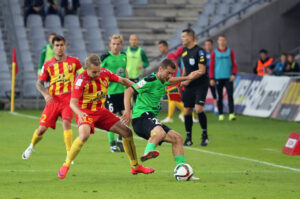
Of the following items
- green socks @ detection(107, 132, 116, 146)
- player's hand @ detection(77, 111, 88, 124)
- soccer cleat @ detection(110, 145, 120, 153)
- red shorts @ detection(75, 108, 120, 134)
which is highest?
player's hand @ detection(77, 111, 88, 124)

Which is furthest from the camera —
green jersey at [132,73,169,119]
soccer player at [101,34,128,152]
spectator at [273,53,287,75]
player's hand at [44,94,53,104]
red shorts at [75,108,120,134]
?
spectator at [273,53,287,75]

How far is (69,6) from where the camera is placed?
98.5 ft

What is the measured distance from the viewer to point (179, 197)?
8703 millimetres

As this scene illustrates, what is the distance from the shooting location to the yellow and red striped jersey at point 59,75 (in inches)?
468

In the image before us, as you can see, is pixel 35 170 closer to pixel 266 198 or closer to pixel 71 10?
pixel 266 198

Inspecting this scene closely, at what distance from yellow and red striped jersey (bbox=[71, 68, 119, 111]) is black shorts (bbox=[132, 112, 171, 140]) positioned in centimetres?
56

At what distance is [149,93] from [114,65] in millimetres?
3737

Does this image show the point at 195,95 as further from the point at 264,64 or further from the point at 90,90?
the point at 264,64

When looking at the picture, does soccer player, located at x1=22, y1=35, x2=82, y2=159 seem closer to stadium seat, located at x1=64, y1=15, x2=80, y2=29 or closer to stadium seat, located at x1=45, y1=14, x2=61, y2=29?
stadium seat, located at x1=45, y1=14, x2=61, y2=29

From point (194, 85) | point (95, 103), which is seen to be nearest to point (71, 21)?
point (194, 85)

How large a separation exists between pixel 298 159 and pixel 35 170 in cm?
455

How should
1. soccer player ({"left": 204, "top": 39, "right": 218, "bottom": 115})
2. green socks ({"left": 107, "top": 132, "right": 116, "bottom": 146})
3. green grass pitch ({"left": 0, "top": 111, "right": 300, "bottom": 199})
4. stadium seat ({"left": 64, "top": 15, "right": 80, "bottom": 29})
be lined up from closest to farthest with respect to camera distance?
green grass pitch ({"left": 0, "top": 111, "right": 300, "bottom": 199}) < green socks ({"left": 107, "top": 132, "right": 116, "bottom": 146}) < soccer player ({"left": 204, "top": 39, "right": 218, "bottom": 115}) < stadium seat ({"left": 64, "top": 15, "right": 80, "bottom": 29})

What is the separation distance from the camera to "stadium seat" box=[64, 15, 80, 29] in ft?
97.5

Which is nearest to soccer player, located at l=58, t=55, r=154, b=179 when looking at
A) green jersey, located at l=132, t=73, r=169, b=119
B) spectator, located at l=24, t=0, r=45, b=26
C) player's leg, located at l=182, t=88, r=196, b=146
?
green jersey, located at l=132, t=73, r=169, b=119
